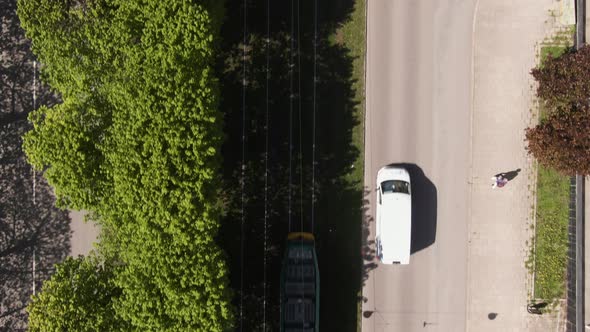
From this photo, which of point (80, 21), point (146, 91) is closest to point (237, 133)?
point (146, 91)

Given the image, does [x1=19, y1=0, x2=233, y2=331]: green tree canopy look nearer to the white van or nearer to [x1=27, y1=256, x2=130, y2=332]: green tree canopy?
[x1=27, y1=256, x2=130, y2=332]: green tree canopy

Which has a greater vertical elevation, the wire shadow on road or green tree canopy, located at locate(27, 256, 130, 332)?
the wire shadow on road

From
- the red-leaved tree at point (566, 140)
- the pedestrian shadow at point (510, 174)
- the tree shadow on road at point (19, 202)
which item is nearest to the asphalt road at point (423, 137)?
the pedestrian shadow at point (510, 174)

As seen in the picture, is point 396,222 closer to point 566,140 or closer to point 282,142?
point 282,142

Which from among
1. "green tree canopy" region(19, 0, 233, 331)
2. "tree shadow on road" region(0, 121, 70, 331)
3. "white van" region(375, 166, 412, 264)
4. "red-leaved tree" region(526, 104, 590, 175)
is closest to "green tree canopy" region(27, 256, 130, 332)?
"green tree canopy" region(19, 0, 233, 331)

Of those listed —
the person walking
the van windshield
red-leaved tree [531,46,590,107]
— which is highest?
red-leaved tree [531,46,590,107]
